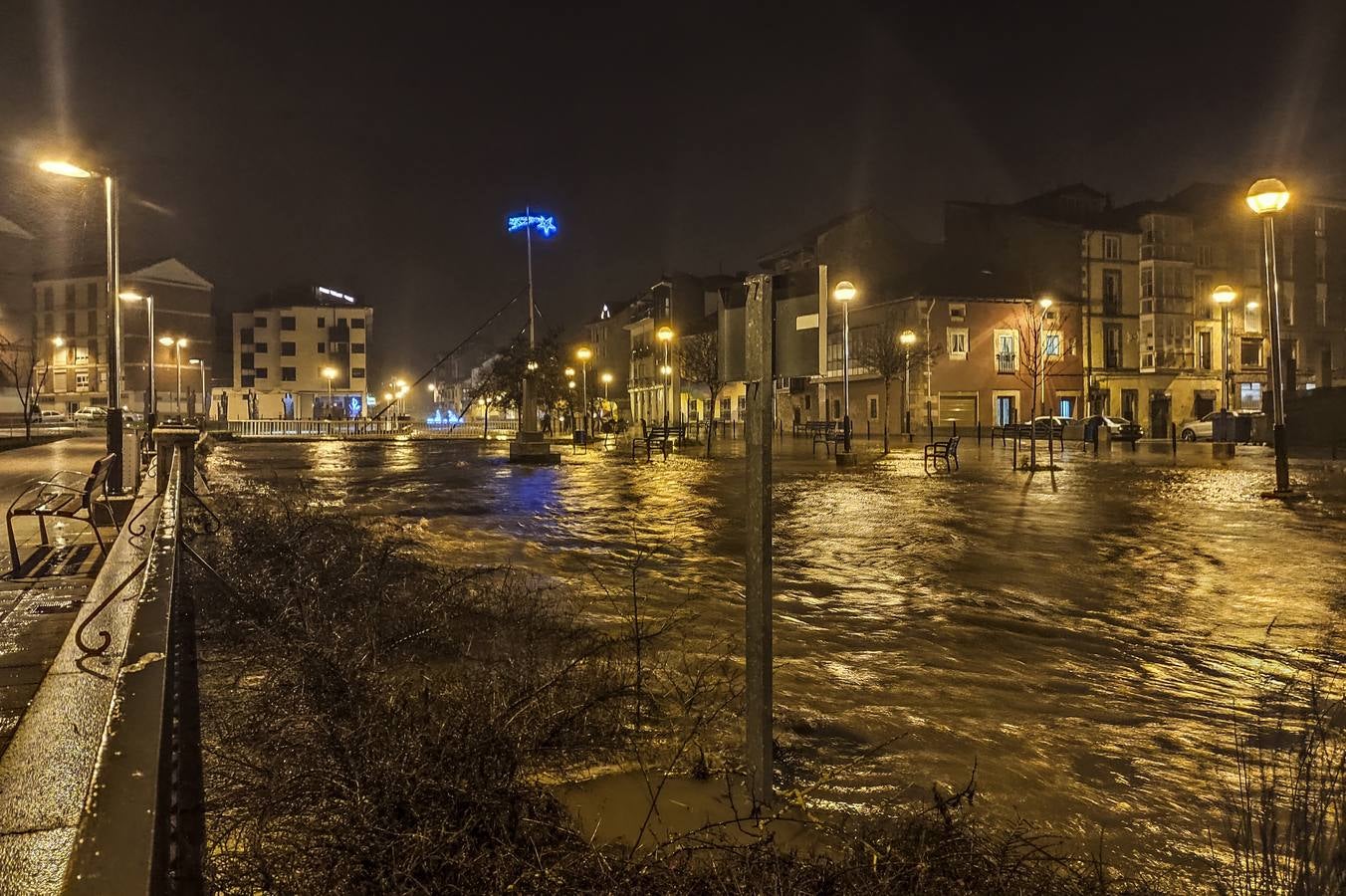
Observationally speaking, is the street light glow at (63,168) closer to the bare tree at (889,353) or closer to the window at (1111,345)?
the bare tree at (889,353)

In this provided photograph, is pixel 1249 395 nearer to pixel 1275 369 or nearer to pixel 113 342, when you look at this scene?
pixel 1275 369

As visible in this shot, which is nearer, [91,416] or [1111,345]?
[1111,345]

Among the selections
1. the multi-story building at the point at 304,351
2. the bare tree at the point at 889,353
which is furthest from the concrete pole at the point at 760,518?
the multi-story building at the point at 304,351

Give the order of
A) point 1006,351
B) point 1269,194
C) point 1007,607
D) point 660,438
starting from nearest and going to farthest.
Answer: point 1007,607
point 1269,194
point 660,438
point 1006,351

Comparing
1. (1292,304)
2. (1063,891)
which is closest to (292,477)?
(1063,891)

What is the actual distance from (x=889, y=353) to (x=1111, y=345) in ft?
61.8

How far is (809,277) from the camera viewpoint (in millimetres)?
3092

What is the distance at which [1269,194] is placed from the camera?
47.0 feet

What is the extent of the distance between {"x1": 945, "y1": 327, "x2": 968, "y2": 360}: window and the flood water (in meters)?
34.7

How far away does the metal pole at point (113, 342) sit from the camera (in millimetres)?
11145

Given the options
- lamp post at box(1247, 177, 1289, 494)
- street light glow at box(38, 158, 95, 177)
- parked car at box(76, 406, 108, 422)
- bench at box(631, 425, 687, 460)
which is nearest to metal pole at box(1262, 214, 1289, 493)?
lamp post at box(1247, 177, 1289, 494)

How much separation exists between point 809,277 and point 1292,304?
242 feet

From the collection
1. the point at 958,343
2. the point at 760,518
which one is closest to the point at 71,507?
the point at 760,518

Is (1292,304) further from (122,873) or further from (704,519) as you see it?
(122,873)
